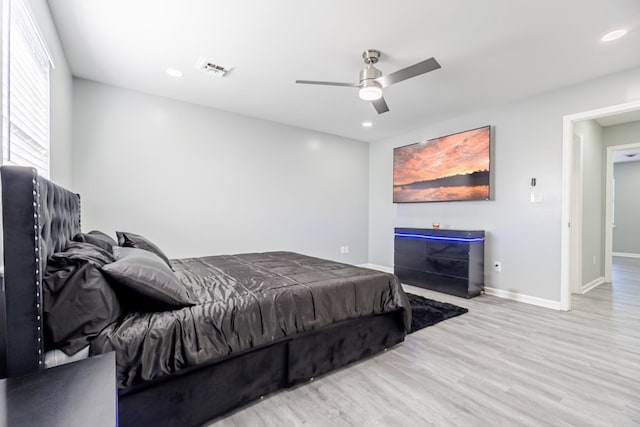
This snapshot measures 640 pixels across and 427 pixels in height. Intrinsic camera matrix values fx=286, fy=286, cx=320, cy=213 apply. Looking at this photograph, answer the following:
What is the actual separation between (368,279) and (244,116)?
10.7 feet

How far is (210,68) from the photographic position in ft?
9.54

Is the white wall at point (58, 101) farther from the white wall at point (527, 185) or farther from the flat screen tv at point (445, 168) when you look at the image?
the white wall at point (527, 185)

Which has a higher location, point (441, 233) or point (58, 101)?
point (58, 101)

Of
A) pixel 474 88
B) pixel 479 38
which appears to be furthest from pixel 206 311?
pixel 474 88

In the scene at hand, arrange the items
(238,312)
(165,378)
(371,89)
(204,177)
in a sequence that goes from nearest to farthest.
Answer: (165,378) < (238,312) < (371,89) < (204,177)

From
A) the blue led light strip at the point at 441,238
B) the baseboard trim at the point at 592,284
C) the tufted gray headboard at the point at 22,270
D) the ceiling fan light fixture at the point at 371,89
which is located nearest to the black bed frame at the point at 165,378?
the tufted gray headboard at the point at 22,270

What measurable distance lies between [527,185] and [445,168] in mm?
1090

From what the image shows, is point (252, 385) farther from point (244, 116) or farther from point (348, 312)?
point (244, 116)

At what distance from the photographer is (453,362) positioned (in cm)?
219

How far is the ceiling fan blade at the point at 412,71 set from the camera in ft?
7.24

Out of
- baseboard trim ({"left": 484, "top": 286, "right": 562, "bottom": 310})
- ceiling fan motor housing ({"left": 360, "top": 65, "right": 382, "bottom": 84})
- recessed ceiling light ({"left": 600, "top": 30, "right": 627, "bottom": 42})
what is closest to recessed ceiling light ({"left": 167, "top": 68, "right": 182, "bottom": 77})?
ceiling fan motor housing ({"left": 360, "top": 65, "right": 382, "bottom": 84})

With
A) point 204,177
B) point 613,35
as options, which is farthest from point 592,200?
point 204,177

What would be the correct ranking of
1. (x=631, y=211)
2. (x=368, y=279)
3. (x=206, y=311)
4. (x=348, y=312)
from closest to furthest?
(x=206, y=311)
(x=348, y=312)
(x=368, y=279)
(x=631, y=211)

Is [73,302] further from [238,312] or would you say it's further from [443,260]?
[443,260]
